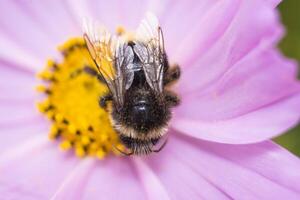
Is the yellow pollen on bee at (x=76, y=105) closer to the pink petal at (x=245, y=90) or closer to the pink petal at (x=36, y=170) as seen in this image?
the pink petal at (x=36, y=170)

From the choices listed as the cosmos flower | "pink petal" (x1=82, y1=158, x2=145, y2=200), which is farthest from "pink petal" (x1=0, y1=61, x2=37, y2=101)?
"pink petal" (x1=82, y1=158, x2=145, y2=200)

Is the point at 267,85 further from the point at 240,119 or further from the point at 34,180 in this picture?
the point at 34,180

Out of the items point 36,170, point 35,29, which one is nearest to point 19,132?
point 36,170

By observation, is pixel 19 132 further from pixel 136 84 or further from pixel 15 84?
pixel 136 84

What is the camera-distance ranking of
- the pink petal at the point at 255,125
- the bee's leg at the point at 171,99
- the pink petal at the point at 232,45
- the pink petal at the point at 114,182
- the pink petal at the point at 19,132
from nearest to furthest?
the pink petal at the point at 232,45
the pink petal at the point at 255,125
the bee's leg at the point at 171,99
the pink petal at the point at 114,182
the pink petal at the point at 19,132

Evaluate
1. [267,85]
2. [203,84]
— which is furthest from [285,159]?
[203,84]

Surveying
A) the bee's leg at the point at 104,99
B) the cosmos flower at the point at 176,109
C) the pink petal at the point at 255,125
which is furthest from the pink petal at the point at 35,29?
the pink petal at the point at 255,125
